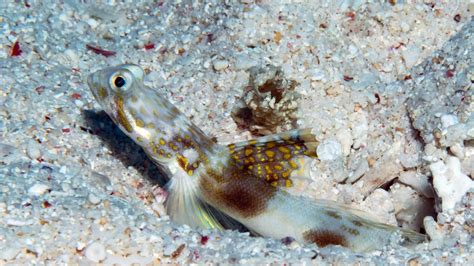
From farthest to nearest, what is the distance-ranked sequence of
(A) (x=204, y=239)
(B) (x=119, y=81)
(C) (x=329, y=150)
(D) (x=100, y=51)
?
(D) (x=100, y=51) → (C) (x=329, y=150) → (B) (x=119, y=81) → (A) (x=204, y=239)

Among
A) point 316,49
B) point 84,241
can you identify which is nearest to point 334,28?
point 316,49

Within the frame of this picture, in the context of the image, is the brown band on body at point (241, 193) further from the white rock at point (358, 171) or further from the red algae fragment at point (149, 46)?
the red algae fragment at point (149, 46)

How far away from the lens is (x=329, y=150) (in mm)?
3410

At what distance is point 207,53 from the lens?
12.1ft

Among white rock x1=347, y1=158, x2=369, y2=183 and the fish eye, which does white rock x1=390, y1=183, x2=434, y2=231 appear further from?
the fish eye

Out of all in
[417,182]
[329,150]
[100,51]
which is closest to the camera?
[417,182]

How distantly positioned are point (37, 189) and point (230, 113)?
1.36 metres

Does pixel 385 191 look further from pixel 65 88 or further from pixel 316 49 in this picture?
pixel 65 88

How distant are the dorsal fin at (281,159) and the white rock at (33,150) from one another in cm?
103

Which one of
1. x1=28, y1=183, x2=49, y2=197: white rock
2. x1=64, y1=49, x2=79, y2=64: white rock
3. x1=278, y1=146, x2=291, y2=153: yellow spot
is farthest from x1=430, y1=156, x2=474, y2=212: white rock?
x1=64, y1=49, x2=79, y2=64: white rock

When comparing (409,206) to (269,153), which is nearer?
(269,153)

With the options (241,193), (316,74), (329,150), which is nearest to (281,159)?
(241,193)

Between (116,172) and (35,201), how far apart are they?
809 mm

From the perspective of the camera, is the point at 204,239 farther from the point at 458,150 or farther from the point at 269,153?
the point at 458,150
